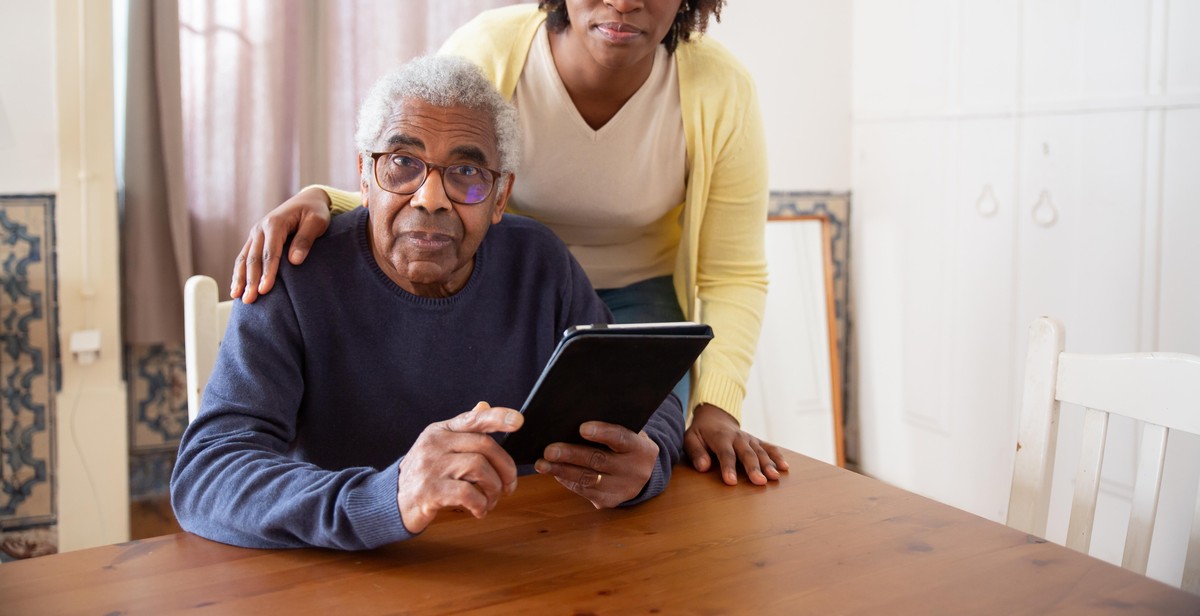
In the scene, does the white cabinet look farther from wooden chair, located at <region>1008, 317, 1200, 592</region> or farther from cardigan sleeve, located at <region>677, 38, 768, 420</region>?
wooden chair, located at <region>1008, 317, 1200, 592</region>

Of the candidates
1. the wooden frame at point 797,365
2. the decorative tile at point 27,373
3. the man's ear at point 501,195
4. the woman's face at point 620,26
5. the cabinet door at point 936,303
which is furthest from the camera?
the wooden frame at point 797,365

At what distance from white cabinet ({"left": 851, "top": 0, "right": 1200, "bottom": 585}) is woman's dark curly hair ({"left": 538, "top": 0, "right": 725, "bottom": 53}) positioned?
53.0 inches

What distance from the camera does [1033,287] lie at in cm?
294

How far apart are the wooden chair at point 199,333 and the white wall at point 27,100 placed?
5.09 feet

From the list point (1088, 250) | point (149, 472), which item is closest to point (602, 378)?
point (1088, 250)

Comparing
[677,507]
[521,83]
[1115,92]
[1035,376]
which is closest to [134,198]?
[521,83]

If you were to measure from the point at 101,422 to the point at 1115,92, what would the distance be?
9.54ft

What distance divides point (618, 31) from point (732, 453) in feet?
2.37

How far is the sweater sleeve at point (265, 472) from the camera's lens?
1.06m

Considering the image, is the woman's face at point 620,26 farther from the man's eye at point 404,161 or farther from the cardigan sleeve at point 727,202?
the man's eye at point 404,161

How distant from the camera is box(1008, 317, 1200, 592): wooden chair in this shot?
1254 millimetres

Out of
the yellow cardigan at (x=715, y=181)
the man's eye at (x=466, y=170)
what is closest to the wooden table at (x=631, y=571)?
the man's eye at (x=466, y=170)

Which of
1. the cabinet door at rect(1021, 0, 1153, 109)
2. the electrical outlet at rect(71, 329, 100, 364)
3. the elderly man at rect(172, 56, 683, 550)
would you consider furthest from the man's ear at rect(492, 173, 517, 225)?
the cabinet door at rect(1021, 0, 1153, 109)

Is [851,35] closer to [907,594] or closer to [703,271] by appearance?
[703,271]
